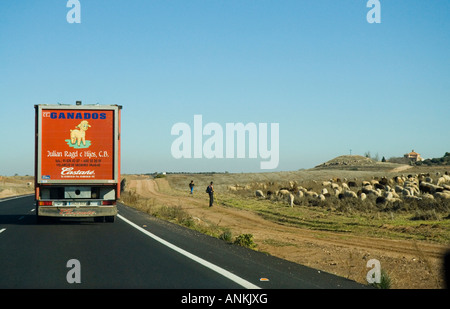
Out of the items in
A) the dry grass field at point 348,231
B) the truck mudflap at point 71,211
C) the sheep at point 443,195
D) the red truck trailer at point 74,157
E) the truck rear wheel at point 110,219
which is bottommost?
the dry grass field at point 348,231

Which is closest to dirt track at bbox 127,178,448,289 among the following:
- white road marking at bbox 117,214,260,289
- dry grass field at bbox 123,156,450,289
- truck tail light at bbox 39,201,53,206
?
dry grass field at bbox 123,156,450,289

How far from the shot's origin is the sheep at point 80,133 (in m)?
19.9

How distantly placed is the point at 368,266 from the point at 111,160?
10.3 meters

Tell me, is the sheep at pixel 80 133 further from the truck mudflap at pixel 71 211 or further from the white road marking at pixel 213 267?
the white road marking at pixel 213 267

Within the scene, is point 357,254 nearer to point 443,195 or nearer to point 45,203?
point 45,203

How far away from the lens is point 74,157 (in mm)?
20031

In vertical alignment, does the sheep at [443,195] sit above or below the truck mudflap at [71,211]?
below

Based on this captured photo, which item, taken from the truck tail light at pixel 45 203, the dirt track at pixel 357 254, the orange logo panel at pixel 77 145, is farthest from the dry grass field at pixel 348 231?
the truck tail light at pixel 45 203

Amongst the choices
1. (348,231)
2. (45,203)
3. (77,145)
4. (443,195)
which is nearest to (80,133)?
(77,145)

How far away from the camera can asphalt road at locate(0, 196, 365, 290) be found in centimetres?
900

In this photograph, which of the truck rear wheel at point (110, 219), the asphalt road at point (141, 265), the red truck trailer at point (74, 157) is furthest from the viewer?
the truck rear wheel at point (110, 219)

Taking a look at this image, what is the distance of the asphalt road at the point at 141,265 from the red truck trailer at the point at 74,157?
309 centimetres

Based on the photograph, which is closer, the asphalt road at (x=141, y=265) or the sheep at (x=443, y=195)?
the asphalt road at (x=141, y=265)
